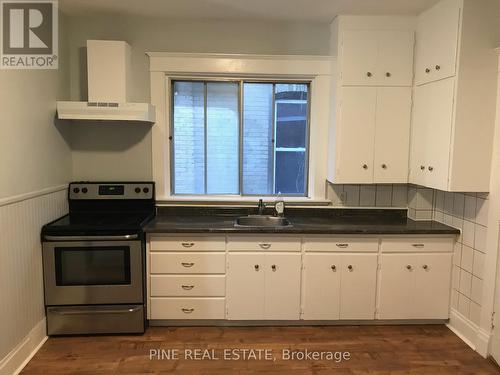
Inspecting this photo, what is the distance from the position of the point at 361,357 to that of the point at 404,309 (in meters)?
0.65

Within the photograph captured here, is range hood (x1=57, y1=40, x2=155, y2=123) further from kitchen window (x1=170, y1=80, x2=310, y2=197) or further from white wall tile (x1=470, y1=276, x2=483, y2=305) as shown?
white wall tile (x1=470, y1=276, x2=483, y2=305)

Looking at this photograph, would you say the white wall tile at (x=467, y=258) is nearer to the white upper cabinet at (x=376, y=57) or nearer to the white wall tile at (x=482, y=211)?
the white wall tile at (x=482, y=211)

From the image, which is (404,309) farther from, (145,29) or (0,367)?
(145,29)

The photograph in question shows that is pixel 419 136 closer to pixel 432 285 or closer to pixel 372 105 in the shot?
pixel 372 105

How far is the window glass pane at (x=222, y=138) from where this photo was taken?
340 cm

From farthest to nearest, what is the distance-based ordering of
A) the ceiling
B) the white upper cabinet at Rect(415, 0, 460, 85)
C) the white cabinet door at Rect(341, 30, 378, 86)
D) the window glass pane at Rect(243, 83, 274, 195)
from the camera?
the window glass pane at Rect(243, 83, 274, 195) → the white cabinet door at Rect(341, 30, 378, 86) → the ceiling → the white upper cabinet at Rect(415, 0, 460, 85)

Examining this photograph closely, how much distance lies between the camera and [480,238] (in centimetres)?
268

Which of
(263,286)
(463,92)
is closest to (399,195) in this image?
(463,92)

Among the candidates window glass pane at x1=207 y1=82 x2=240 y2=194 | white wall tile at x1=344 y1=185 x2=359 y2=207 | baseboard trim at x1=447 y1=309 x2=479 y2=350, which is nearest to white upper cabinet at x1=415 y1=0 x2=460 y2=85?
white wall tile at x1=344 y1=185 x2=359 y2=207

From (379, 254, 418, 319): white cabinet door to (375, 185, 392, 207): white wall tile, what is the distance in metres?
0.62

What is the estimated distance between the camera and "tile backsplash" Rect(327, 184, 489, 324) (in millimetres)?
2699

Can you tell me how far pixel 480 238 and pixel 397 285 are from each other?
705 millimetres

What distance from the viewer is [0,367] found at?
2.23 m

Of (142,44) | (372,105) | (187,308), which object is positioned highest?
(142,44)
